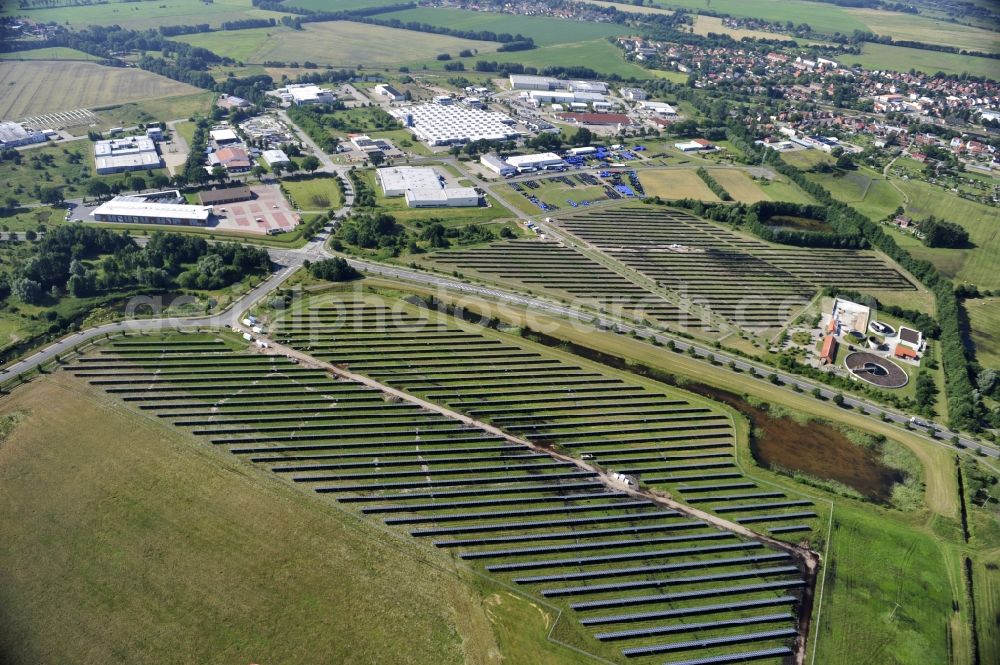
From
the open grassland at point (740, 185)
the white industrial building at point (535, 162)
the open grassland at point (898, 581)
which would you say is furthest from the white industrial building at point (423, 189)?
the open grassland at point (898, 581)

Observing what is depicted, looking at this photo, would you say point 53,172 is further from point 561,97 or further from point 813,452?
point 813,452

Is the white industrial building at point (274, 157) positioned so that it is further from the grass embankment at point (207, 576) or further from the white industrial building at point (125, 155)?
the grass embankment at point (207, 576)

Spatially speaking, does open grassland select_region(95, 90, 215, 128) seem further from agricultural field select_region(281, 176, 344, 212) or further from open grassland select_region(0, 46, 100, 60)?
agricultural field select_region(281, 176, 344, 212)

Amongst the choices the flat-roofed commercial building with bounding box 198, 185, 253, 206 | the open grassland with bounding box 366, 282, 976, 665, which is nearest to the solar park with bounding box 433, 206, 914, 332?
the open grassland with bounding box 366, 282, 976, 665

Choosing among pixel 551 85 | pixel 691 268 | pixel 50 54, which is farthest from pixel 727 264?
pixel 50 54

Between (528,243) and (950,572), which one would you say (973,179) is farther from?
(950,572)
